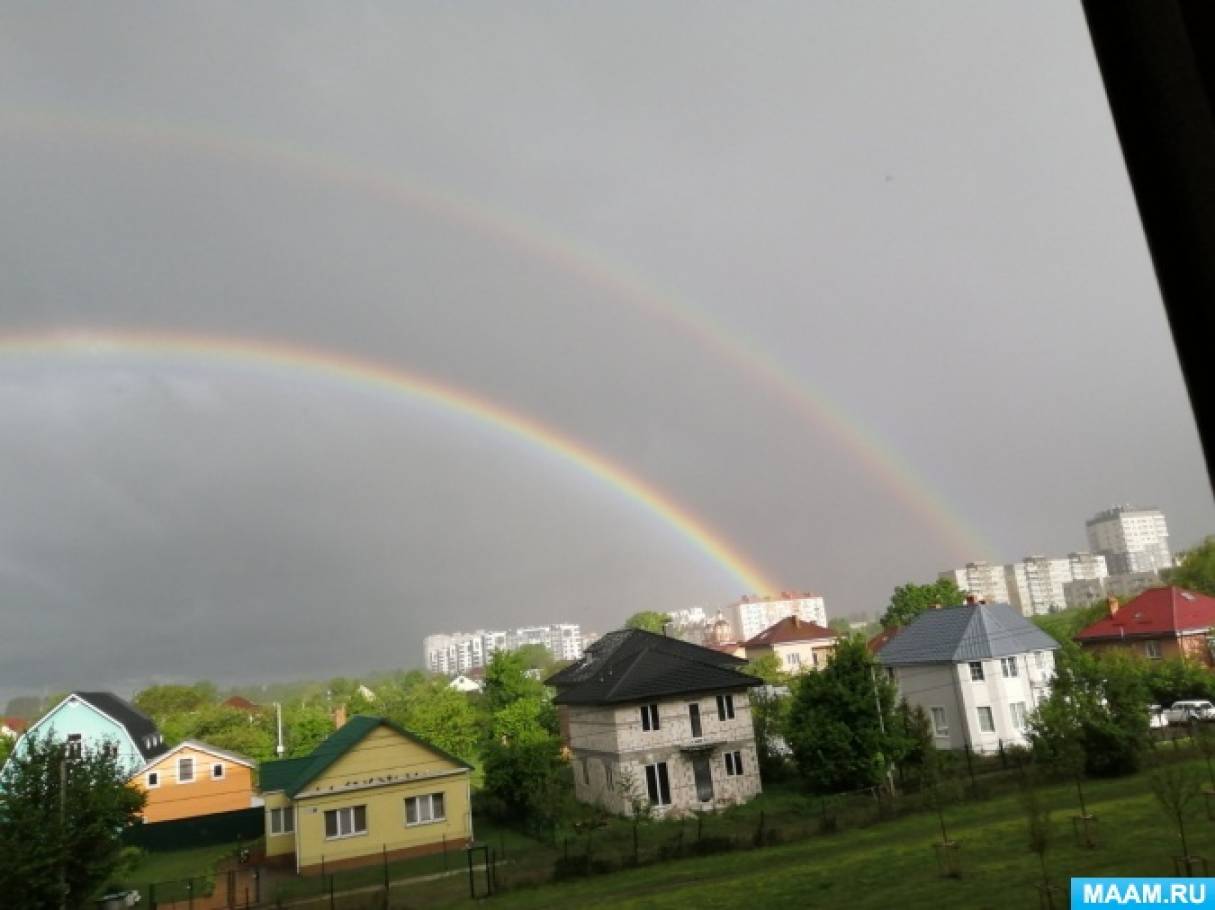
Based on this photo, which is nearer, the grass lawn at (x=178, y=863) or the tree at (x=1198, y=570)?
the grass lawn at (x=178, y=863)

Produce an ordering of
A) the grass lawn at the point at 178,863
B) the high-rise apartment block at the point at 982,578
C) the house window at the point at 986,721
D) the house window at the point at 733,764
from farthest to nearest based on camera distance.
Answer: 1. the high-rise apartment block at the point at 982,578
2. the house window at the point at 986,721
3. the house window at the point at 733,764
4. the grass lawn at the point at 178,863

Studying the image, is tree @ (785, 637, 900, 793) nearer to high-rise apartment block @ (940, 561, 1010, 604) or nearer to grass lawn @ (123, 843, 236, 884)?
grass lawn @ (123, 843, 236, 884)

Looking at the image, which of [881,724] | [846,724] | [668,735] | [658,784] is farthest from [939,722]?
[658,784]

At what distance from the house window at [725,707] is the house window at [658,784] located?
2832 mm

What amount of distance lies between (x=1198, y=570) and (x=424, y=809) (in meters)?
67.0

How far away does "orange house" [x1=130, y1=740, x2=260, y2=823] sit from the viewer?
3622 cm

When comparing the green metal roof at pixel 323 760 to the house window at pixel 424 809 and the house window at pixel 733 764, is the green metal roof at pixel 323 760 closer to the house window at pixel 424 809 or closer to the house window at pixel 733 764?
the house window at pixel 424 809

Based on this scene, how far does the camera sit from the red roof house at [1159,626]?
44.0 metres

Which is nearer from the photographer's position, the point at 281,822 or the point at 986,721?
the point at 281,822

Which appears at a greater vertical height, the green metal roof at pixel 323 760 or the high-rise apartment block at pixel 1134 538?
the high-rise apartment block at pixel 1134 538

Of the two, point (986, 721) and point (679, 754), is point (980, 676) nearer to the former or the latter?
point (986, 721)

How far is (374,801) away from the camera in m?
25.7

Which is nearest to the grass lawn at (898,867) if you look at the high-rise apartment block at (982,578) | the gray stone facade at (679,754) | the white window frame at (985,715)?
the gray stone facade at (679,754)

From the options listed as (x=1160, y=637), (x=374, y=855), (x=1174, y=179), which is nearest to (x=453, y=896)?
(x=374, y=855)
